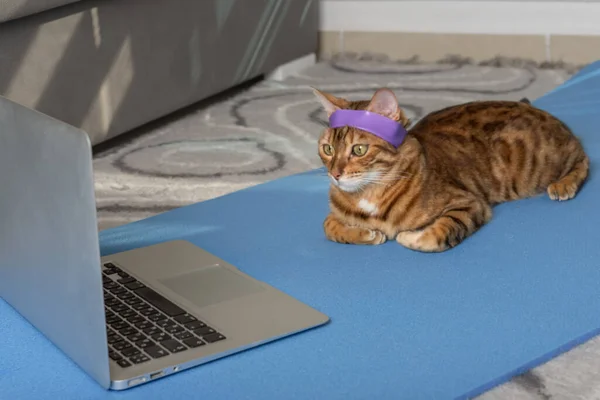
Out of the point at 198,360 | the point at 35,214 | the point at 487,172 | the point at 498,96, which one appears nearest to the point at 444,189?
the point at 487,172

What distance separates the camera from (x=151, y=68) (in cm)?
241

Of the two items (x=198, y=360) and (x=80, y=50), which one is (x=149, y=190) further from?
(x=198, y=360)

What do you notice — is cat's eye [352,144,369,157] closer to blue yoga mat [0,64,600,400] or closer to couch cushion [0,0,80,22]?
blue yoga mat [0,64,600,400]

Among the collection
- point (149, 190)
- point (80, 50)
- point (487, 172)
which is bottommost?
point (149, 190)

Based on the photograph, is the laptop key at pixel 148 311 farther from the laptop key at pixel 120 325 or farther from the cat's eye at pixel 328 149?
the cat's eye at pixel 328 149

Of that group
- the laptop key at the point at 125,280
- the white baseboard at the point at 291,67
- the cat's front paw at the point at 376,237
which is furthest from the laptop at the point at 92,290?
the white baseboard at the point at 291,67

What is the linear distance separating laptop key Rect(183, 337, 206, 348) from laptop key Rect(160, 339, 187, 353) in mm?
10

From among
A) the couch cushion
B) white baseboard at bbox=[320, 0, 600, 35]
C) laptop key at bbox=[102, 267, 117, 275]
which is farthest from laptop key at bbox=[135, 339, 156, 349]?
white baseboard at bbox=[320, 0, 600, 35]

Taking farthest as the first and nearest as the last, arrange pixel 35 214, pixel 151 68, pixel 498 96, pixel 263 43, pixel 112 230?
1. pixel 263 43
2. pixel 498 96
3. pixel 151 68
4. pixel 112 230
5. pixel 35 214

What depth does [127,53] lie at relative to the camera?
2.30 metres

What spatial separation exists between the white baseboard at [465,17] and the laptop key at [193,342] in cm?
230

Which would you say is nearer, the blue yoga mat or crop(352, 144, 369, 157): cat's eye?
the blue yoga mat

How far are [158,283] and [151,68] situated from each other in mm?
1165

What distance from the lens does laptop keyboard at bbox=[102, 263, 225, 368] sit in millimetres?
1140
